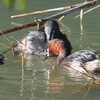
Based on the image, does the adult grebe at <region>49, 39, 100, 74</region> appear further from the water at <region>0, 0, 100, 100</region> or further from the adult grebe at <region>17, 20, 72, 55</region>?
the adult grebe at <region>17, 20, 72, 55</region>

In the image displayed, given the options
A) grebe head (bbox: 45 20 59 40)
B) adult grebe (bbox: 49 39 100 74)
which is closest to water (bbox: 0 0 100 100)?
adult grebe (bbox: 49 39 100 74)

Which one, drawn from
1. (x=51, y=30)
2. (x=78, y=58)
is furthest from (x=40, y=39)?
(x=78, y=58)

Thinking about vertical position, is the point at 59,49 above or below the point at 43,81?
above

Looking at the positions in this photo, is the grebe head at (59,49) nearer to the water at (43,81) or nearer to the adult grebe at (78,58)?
the adult grebe at (78,58)

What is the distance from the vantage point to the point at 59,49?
6121 millimetres

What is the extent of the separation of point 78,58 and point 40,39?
6.54ft

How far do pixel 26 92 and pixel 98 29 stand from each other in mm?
5665

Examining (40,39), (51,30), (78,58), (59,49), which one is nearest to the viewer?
(78,58)

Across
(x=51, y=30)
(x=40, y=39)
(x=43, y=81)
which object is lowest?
(x=43, y=81)

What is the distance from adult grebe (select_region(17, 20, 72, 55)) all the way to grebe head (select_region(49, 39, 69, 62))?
56 centimetres

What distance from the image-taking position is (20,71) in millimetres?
5164

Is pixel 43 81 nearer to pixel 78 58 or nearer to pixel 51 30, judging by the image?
pixel 78 58

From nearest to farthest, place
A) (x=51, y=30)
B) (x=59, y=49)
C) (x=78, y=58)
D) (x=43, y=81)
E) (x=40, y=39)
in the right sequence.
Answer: (x=43, y=81) < (x=78, y=58) < (x=59, y=49) < (x=40, y=39) < (x=51, y=30)

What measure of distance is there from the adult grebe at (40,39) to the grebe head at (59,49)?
56 centimetres
